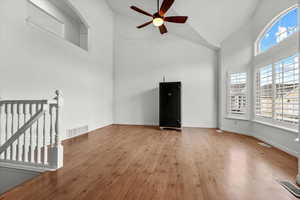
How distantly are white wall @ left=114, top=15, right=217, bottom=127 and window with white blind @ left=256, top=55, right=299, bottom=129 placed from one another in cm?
154

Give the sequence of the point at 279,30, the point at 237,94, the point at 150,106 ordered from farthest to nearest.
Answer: the point at 150,106, the point at 237,94, the point at 279,30

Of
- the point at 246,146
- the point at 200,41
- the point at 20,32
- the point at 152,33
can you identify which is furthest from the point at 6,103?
the point at 200,41

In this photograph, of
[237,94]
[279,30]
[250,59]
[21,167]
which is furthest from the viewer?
[237,94]

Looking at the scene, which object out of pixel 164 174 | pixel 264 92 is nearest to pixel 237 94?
pixel 264 92

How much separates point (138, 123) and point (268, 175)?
420 cm

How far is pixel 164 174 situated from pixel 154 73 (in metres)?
4.10

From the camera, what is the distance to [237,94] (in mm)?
4379

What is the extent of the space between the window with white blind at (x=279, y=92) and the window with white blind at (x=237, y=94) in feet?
1.37

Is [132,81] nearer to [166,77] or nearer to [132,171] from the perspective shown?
[166,77]

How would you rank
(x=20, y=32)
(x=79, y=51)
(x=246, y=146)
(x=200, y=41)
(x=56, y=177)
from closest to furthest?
(x=56, y=177), (x=20, y=32), (x=246, y=146), (x=79, y=51), (x=200, y=41)

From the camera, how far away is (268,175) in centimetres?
190

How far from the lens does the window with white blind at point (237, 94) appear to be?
4227 millimetres

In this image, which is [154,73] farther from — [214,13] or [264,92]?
Result: [264,92]

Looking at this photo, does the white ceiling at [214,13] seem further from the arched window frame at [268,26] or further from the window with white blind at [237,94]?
the window with white blind at [237,94]
